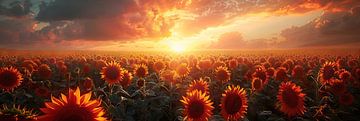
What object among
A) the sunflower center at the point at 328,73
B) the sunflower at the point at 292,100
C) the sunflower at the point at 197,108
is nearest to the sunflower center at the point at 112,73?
the sunflower at the point at 197,108

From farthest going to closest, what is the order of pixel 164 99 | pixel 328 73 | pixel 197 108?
1. pixel 328 73
2. pixel 164 99
3. pixel 197 108

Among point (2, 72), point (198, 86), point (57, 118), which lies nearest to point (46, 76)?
point (2, 72)

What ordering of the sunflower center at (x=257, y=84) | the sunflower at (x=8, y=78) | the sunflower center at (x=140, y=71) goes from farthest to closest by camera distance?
the sunflower center at (x=140, y=71)
the sunflower center at (x=257, y=84)
the sunflower at (x=8, y=78)

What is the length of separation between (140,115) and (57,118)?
586 cm

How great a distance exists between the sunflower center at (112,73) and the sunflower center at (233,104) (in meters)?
4.69

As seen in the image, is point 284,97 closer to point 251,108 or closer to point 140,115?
point 251,108

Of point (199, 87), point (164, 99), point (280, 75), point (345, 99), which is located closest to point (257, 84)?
point (199, 87)

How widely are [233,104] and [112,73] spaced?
16.0 feet

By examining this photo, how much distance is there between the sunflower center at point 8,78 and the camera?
9805 millimetres

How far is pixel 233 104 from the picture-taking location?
6.82 m

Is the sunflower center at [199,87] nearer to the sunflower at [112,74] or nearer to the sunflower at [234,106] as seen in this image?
the sunflower at [112,74]

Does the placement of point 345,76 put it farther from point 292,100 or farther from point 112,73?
point 112,73

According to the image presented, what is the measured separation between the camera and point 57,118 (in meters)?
3.85

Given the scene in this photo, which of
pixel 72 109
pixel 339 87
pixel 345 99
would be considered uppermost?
pixel 72 109
